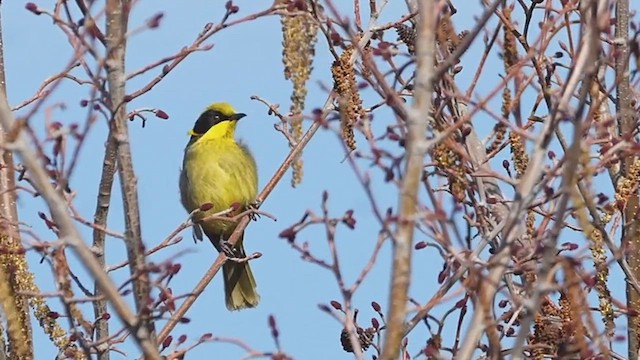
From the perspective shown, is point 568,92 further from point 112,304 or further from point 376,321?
point 376,321

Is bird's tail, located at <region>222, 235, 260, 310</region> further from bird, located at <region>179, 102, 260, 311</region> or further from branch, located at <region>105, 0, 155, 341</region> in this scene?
branch, located at <region>105, 0, 155, 341</region>

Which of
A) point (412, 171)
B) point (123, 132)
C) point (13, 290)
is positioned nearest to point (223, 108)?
point (13, 290)

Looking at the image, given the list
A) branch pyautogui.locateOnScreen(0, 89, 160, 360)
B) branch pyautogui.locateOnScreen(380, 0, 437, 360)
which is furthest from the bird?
branch pyautogui.locateOnScreen(380, 0, 437, 360)

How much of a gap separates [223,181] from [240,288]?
655mm

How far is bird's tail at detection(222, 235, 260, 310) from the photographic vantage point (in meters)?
7.20

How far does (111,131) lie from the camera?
3.33 metres

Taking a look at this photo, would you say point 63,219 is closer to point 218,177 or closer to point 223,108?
point 218,177

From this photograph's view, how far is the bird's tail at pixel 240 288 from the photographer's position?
23.6ft

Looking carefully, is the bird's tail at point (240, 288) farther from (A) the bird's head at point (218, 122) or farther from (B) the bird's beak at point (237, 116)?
(B) the bird's beak at point (237, 116)

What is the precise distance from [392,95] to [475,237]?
1271 millimetres

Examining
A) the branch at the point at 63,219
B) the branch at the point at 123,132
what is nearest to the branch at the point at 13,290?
the branch at the point at 123,132

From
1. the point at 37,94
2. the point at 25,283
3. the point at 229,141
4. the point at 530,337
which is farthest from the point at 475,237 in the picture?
the point at 229,141

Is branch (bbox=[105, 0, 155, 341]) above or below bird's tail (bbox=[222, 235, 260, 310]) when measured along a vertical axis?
below

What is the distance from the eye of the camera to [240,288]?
7230 mm
